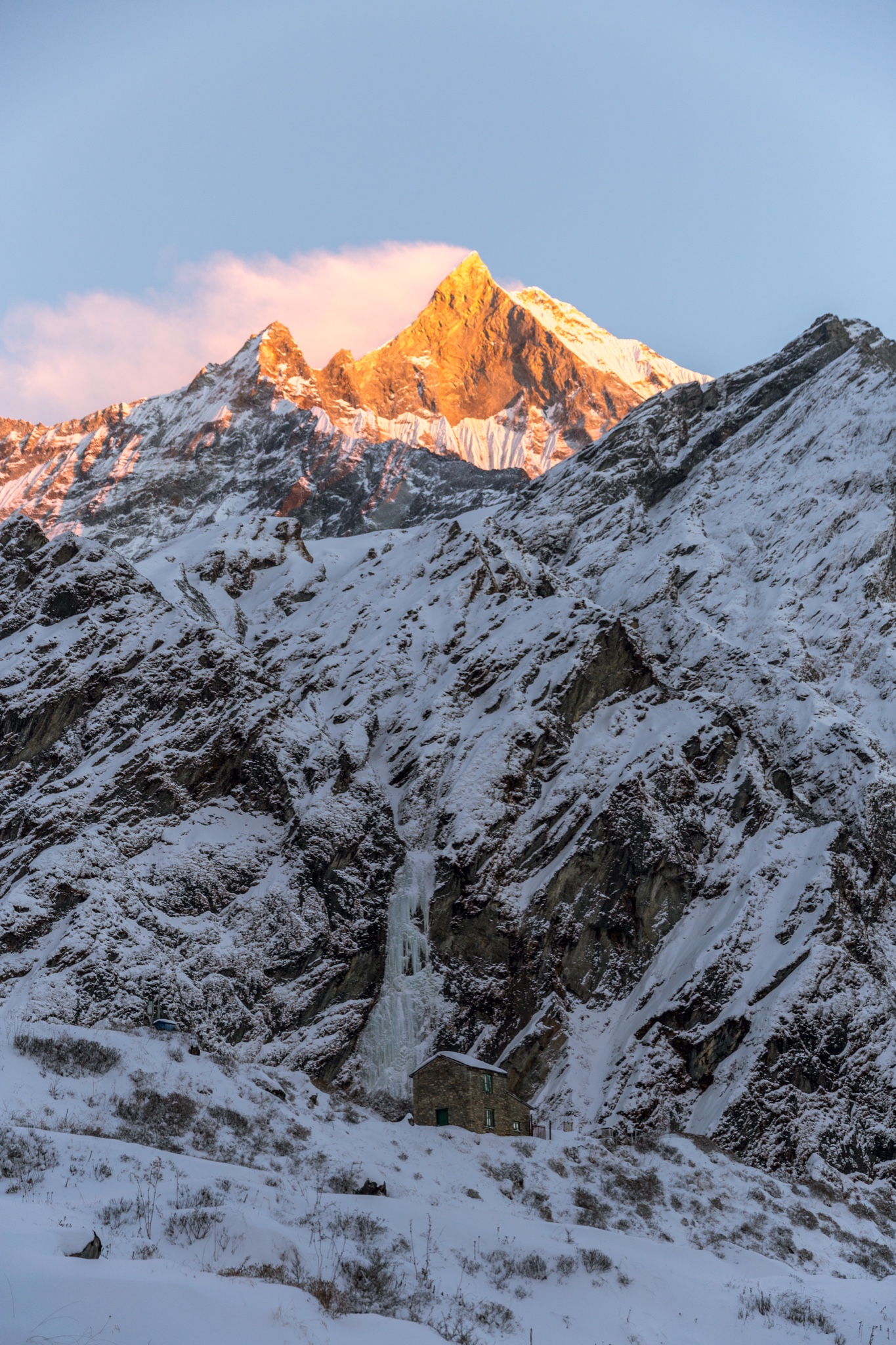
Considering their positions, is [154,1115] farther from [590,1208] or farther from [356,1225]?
[590,1208]

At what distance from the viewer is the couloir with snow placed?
22.2 meters

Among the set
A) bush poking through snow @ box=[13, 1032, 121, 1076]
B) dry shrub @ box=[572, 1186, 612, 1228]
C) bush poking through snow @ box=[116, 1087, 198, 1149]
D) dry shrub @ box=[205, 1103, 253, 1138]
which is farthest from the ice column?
bush poking through snow @ box=[116, 1087, 198, 1149]

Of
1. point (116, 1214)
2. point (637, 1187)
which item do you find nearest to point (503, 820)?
point (637, 1187)

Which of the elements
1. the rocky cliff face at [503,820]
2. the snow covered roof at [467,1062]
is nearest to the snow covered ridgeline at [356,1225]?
the snow covered roof at [467,1062]

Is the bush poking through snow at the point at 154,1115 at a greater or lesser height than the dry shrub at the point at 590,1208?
greater

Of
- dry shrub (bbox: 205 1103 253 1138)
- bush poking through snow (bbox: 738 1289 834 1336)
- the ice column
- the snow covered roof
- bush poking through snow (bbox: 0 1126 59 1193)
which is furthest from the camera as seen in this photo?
the ice column

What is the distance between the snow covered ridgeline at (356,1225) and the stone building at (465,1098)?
1.69 m

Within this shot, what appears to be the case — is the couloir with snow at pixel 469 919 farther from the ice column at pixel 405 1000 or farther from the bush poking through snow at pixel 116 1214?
the ice column at pixel 405 1000

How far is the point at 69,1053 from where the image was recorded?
109ft

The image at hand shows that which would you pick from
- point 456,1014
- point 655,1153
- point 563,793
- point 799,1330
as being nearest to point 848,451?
point 563,793

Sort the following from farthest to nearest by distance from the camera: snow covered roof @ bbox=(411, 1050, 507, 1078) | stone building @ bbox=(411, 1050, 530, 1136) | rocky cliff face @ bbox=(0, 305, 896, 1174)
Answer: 1. rocky cliff face @ bbox=(0, 305, 896, 1174)
2. snow covered roof @ bbox=(411, 1050, 507, 1078)
3. stone building @ bbox=(411, 1050, 530, 1136)

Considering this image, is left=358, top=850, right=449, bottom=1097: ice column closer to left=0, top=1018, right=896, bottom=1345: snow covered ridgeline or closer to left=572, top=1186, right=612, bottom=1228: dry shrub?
left=0, top=1018, right=896, bottom=1345: snow covered ridgeline

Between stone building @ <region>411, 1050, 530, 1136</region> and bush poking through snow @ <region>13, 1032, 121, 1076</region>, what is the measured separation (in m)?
13.4

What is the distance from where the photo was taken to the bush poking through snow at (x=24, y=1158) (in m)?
20.8
